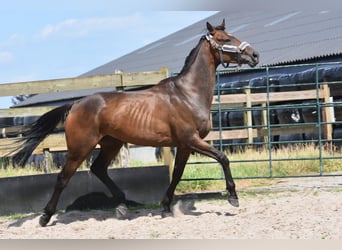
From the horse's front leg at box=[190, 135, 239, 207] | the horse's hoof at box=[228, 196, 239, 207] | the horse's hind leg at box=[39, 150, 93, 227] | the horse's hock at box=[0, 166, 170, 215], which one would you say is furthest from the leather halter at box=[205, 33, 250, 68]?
the horse's hind leg at box=[39, 150, 93, 227]

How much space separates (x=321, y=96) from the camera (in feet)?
36.7

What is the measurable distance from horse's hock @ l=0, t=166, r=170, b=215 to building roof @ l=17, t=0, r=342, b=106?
5721 millimetres

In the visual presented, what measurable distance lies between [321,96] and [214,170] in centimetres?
324

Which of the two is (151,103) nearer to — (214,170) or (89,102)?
(89,102)

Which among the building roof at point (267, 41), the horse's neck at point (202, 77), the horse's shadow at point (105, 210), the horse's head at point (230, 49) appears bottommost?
the horse's shadow at point (105, 210)

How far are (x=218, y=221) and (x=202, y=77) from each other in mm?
1730

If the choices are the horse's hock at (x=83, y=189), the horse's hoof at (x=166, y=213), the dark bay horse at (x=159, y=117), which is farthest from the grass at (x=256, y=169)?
the dark bay horse at (x=159, y=117)

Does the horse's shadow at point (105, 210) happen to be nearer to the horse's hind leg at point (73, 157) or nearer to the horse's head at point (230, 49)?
the horse's hind leg at point (73, 157)

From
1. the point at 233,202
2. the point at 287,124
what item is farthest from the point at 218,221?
the point at 287,124

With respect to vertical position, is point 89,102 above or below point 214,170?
above

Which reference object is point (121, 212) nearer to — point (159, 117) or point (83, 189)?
point (83, 189)

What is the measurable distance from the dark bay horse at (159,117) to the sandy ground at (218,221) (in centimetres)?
28

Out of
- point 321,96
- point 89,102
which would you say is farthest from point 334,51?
point 89,102

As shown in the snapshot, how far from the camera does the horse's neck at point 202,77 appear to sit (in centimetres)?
659
